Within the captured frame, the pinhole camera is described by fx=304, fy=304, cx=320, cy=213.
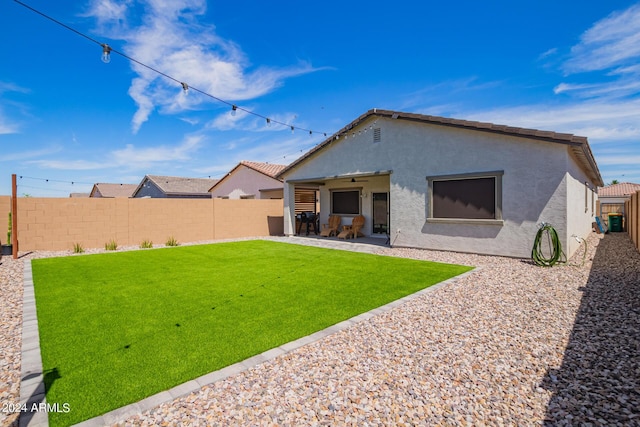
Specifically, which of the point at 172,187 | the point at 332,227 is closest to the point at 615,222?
the point at 332,227

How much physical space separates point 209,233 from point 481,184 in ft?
37.4

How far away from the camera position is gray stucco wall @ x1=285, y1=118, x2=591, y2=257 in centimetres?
777

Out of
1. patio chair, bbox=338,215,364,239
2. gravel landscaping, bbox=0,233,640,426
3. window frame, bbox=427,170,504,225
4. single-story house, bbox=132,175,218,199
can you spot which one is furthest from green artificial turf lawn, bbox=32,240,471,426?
single-story house, bbox=132,175,218,199

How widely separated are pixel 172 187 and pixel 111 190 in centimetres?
1229

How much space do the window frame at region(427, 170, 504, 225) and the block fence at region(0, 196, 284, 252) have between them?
917 centimetres

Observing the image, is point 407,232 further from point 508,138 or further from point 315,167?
point 315,167

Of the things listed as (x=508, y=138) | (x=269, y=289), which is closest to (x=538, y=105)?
(x=508, y=138)

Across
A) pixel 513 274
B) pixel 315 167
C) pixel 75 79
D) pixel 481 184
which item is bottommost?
pixel 513 274

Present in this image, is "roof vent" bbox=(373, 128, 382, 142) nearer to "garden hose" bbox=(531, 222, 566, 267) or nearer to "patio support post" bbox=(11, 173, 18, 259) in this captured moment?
"garden hose" bbox=(531, 222, 566, 267)

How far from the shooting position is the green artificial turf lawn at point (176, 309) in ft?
9.02

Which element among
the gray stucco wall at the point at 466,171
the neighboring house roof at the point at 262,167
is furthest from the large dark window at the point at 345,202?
the neighboring house roof at the point at 262,167

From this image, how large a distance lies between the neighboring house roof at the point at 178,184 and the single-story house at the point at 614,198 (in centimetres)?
3101

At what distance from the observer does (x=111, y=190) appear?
110 feet

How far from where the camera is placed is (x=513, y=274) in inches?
264
